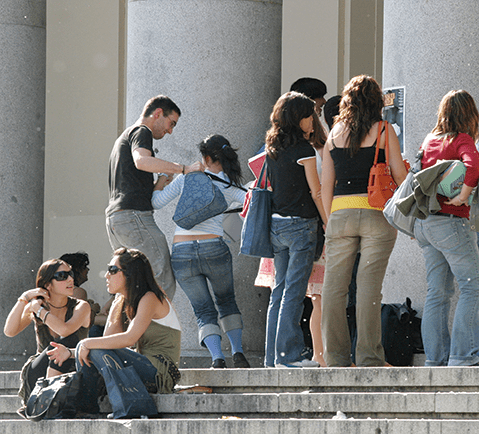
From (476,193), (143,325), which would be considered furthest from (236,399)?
(476,193)

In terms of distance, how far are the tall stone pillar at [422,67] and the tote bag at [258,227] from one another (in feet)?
5.70

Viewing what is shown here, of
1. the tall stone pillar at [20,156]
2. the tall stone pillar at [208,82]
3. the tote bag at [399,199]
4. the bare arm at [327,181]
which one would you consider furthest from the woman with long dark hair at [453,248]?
the tall stone pillar at [20,156]

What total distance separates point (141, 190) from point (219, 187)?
1.85 feet

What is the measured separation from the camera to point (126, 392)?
20.9ft

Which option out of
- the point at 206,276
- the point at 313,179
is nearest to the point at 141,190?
the point at 206,276

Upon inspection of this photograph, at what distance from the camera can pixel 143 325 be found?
671 centimetres

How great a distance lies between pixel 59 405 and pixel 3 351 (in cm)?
538

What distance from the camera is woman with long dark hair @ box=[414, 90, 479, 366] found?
6566 mm

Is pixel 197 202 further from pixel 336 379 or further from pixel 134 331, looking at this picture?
pixel 336 379

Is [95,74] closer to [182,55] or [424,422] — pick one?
[182,55]

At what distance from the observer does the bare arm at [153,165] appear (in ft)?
24.9

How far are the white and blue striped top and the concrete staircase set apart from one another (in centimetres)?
116

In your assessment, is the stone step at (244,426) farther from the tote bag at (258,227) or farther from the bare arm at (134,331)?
the tote bag at (258,227)

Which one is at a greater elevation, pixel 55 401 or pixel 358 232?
pixel 358 232
